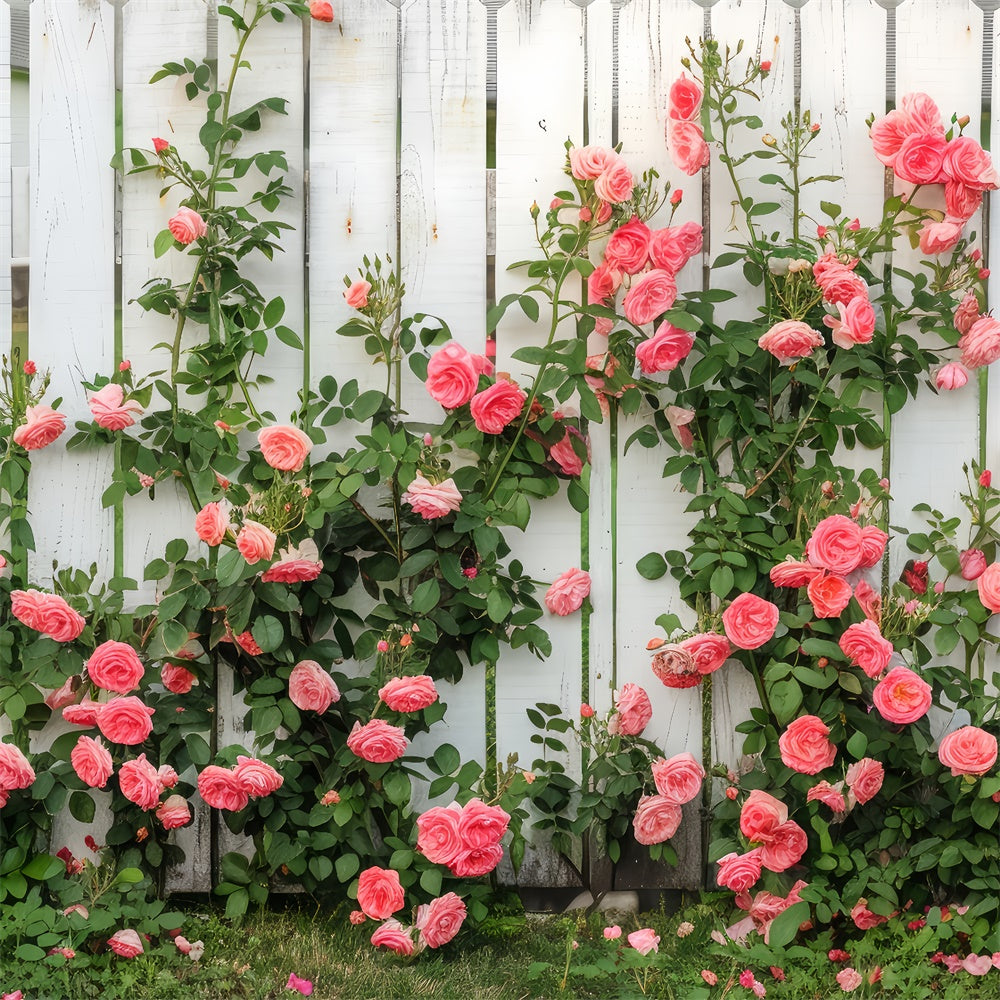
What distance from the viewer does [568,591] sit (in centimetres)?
225

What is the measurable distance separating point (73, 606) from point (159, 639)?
20 cm

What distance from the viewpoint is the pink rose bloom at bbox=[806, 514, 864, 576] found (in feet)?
6.72

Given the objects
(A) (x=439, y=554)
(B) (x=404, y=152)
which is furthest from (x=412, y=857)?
(B) (x=404, y=152)

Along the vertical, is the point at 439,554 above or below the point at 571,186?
below

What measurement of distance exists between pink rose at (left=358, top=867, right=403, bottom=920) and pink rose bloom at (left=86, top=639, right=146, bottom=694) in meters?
0.63

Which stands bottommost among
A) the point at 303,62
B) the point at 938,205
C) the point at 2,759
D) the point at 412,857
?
the point at 412,857

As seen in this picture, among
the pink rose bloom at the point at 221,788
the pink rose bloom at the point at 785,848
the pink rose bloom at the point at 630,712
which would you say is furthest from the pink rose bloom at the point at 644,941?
the pink rose bloom at the point at 221,788

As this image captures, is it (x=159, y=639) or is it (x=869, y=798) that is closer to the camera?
(x=869, y=798)

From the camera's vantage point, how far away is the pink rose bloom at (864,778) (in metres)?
2.10

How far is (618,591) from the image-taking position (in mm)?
2307

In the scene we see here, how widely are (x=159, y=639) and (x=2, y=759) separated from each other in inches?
15.5

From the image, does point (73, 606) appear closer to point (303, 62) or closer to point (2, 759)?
point (2, 759)

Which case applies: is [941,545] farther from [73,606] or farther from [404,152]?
[73,606]

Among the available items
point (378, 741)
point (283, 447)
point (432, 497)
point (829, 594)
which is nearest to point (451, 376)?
point (432, 497)
